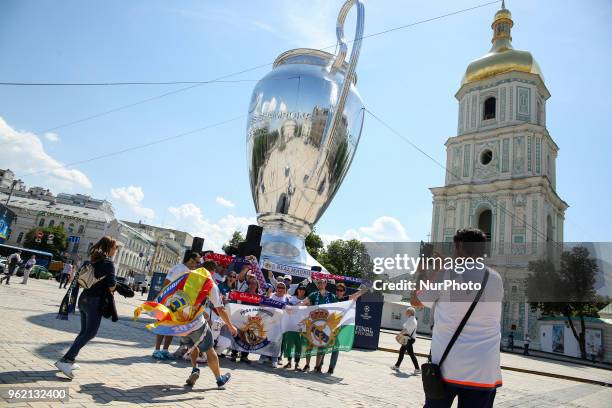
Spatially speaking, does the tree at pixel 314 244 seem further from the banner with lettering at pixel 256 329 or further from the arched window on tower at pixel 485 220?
the banner with lettering at pixel 256 329

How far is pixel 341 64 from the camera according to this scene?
11992 mm

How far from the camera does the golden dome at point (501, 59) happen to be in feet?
129

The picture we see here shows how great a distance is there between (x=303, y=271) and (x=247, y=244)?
2070 mm

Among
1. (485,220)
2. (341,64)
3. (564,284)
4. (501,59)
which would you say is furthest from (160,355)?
(501,59)

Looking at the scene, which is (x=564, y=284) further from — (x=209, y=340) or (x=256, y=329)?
(x=209, y=340)

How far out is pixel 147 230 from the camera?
102 meters

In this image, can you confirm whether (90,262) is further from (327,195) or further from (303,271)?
(327,195)

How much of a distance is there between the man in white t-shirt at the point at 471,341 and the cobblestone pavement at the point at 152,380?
85.7 inches

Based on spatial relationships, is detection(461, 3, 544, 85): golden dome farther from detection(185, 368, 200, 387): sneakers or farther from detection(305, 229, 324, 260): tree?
detection(185, 368, 200, 387): sneakers

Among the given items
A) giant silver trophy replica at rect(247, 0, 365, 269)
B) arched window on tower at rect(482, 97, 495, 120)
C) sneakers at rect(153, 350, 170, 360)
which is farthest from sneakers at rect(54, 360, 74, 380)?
arched window on tower at rect(482, 97, 495, 120)

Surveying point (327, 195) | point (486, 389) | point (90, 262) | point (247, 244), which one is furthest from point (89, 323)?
point (327, 195)

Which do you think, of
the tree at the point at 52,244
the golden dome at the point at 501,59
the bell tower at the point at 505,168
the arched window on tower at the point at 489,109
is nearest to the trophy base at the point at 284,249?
the bell tower at the point at 505,168

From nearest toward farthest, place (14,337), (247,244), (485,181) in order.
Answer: (14,337), (247,244), (485,181)

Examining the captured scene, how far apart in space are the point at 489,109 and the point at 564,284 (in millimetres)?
19735
